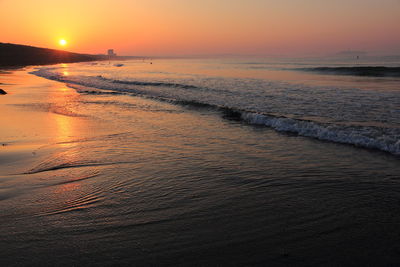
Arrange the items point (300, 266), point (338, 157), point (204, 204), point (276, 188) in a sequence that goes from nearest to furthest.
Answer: point (300, 266) → point (204, 204) → point (276, 188) → point (338, 157)

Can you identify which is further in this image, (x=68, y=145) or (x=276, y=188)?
(x=68, y=145)

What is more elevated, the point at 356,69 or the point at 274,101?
the point at 356,69

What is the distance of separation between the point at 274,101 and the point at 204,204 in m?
14.7

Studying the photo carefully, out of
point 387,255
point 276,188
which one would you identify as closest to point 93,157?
point 276,188

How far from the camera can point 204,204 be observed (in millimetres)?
5117

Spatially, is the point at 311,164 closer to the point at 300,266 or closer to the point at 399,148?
the point at 399,148

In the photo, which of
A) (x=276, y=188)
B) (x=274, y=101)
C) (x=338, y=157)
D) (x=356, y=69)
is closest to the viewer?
(x=276, y=188)

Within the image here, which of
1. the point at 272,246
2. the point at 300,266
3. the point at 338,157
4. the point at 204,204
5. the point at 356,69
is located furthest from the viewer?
the point at 356,69

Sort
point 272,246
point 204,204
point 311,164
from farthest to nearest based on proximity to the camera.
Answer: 1. point 311,164
2. point 204,204
3. point 272,246

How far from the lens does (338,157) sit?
26.2ft

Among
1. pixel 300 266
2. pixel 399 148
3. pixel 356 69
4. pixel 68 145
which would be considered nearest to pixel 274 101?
pixel 399 148

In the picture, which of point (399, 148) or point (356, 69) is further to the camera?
point (356, 69)

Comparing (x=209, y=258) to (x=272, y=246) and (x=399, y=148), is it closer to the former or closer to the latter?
(x=272, y=246)

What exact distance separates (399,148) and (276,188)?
4781 mm
